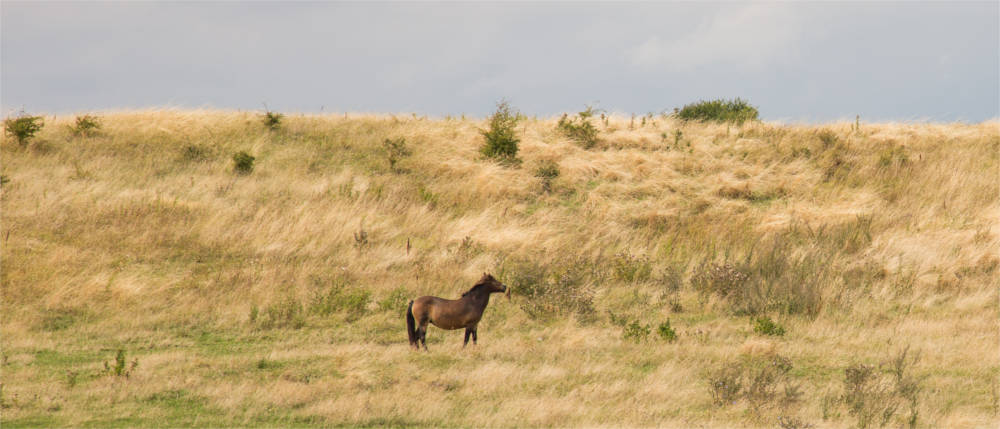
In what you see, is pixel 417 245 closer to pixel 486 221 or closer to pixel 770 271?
pixel 486 221

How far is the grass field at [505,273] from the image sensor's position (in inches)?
391

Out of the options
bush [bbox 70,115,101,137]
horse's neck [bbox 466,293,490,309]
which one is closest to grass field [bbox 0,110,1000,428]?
bush [bbox 70,115,101,137]

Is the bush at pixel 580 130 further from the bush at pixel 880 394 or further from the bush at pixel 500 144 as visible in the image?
the bush at pixel 880 394

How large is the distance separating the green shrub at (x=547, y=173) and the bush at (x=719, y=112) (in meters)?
8.10

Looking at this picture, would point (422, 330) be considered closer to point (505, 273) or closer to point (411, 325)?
point (411, 325)

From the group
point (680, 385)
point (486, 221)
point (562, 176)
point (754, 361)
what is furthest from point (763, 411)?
point (562, 176)

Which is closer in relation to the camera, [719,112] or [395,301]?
[395,301]

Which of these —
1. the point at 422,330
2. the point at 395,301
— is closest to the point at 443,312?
the point at 422,330

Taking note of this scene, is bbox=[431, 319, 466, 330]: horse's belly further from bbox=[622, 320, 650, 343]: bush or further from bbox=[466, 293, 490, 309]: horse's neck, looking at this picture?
bbox=[622, 320, 650, 343]: bush

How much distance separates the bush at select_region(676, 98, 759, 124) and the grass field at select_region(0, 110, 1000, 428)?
4.73ft

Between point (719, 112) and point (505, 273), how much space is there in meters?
16.5

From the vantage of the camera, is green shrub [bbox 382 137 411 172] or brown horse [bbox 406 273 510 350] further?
green shrub [bbox 382 137 411 172]

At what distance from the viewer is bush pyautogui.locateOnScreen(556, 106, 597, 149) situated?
26.8 metres

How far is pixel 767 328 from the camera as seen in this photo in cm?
1364
